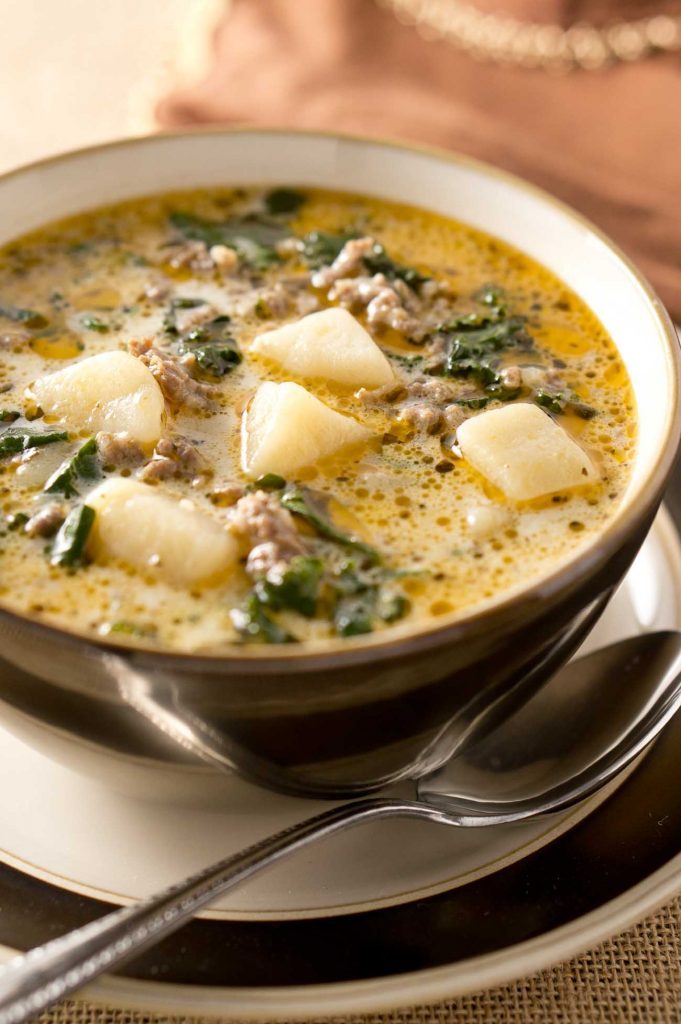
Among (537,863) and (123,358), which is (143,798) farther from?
(123,358)

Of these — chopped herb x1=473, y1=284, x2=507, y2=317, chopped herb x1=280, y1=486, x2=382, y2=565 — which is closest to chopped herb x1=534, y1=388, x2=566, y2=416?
chopped herb x1=473, y1=284, x2=507, y2=317

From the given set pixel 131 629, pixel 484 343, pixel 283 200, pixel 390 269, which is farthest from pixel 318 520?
pixel 283 200

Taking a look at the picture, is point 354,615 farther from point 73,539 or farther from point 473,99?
point 473,99

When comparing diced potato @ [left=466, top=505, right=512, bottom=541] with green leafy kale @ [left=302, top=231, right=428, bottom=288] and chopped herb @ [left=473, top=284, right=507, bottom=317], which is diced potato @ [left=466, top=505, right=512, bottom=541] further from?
green leafy kale @ [left=302, top=231, right=428, bottom=288]

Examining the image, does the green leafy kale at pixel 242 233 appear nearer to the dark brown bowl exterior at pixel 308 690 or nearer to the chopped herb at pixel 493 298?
the chopped herb at pixel 493 298

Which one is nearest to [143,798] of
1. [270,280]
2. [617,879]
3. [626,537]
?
[617,879]
